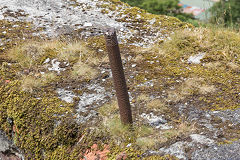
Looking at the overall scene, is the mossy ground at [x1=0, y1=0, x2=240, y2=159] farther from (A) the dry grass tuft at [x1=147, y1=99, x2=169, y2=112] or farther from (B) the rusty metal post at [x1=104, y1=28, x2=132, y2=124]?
(B) the rusty metal post at [x1=104, y1=28, x2=132, y2=124]

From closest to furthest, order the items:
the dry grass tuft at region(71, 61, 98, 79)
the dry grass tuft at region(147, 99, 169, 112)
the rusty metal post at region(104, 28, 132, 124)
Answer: the rusty metal post at region(104, 28, 132, 124)
the dry grass tuft at region(147, 99, 169, 112)
the dry grass tuft at region(71, 61, 98, 79)

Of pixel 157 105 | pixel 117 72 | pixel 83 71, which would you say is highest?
pixel 117 72

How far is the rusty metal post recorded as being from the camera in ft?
8.86

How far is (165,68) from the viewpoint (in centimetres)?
437

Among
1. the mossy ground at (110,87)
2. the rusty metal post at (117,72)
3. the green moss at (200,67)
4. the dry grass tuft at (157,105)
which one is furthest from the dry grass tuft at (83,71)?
the rusty metal post at (117,72)

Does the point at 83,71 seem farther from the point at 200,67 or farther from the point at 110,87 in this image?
the point at 200,67

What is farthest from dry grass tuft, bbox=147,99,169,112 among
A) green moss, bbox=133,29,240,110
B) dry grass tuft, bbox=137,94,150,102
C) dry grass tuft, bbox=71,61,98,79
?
dry grass tuft, bbox=71,61,98,79

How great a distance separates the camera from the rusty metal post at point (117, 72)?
2699 millimetres

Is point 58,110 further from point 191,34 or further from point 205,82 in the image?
point 191,34

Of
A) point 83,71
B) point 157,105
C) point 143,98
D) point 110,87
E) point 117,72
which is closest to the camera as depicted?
point 117,72

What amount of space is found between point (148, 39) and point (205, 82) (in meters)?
1.67

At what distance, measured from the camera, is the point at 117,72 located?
280 centimetres

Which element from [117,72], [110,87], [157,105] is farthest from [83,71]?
[117,72]

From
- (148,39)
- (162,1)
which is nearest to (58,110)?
(148,39)
